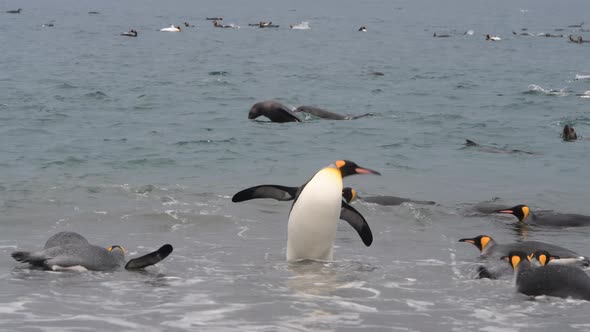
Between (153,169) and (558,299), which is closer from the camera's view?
(558,299)

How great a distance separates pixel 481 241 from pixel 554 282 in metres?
2.33

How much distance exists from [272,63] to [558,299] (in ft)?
86.8

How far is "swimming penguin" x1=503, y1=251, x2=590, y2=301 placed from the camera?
723 cm

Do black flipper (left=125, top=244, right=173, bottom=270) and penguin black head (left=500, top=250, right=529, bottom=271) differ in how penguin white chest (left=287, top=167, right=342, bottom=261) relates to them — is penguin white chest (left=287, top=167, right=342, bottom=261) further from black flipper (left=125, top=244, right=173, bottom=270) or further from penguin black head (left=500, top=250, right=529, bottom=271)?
penguin black head (left=500, top=250, right=529, bottom=271)

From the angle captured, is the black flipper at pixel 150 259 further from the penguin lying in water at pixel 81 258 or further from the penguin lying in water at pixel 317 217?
the penguin lying in water at pixel 317 217

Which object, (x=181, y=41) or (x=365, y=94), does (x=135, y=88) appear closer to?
(x=365, y=94)

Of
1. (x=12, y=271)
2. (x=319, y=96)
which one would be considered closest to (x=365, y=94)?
(x=319, y=96)

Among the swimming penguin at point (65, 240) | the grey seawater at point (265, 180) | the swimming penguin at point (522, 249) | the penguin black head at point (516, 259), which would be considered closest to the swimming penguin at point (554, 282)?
the grey seawater at point (265, 180)

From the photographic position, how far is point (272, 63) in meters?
33.2

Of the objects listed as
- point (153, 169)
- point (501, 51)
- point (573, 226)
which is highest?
point (501, 51)

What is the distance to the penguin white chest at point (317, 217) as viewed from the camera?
29.4 feet

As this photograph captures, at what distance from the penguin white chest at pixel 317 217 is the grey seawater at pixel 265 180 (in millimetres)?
270

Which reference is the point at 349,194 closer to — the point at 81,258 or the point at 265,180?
the point at 265,180

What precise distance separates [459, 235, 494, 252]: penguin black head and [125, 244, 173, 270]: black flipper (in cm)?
317
